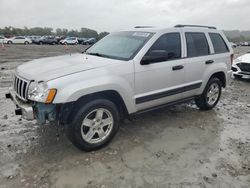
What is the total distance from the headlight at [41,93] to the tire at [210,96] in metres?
3.52

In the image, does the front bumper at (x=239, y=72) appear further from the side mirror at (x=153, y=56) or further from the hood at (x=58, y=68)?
the hood at (x=58, y=68)

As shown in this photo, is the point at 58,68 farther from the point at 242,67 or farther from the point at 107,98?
the point at 242,67

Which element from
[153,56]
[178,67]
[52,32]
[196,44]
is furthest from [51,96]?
[52,32]

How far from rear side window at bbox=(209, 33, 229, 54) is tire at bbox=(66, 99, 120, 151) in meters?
3.04

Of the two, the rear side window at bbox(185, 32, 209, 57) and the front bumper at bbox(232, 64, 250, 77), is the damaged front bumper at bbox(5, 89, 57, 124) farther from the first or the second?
the front bumper at bbox(232, 64, 250, 77)

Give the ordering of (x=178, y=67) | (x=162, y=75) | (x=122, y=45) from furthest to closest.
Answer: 1. (x=178, y=67)
2. (x=122, y=45)
3. (x=162, y=75)

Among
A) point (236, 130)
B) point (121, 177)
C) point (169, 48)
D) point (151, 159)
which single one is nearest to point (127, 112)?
point (151, 159)

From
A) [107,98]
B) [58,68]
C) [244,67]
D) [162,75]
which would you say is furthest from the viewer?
[244,67]

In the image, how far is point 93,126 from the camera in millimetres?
3639

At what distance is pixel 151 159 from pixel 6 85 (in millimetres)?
6149

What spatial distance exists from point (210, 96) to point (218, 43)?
1.24m

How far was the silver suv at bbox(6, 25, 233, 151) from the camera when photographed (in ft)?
10.7

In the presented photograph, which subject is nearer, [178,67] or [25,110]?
[25,110]

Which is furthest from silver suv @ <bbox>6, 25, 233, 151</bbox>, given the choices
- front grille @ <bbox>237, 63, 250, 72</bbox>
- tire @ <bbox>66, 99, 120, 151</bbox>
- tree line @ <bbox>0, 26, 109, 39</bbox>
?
tree line @ <bbox>0, 26, 109, 39</bbox>
